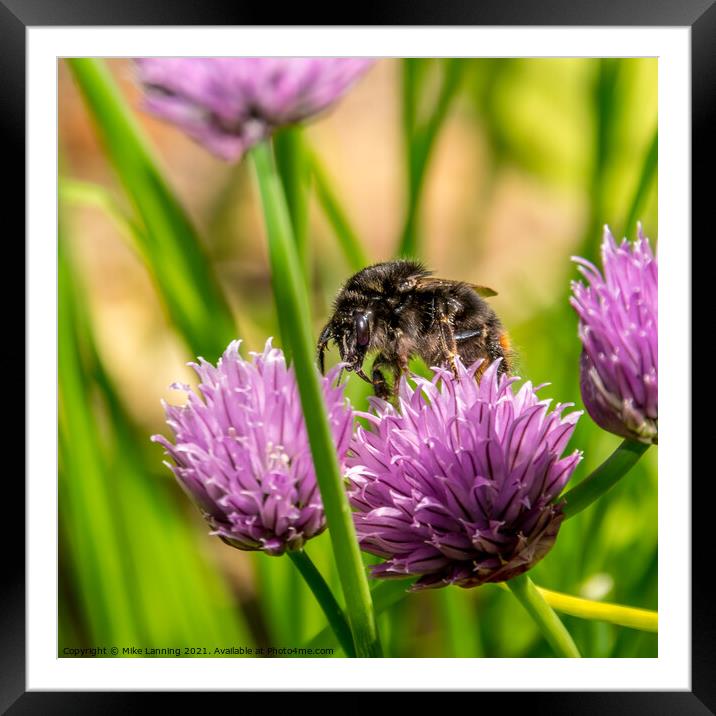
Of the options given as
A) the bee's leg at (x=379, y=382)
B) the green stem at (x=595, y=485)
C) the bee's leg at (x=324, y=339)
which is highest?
the bee's leg at (x=324, y=339)

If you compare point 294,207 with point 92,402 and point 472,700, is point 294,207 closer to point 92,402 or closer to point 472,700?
point 92,402

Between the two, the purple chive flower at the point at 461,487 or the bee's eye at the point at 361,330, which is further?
the bee's eye at the point at 361,330

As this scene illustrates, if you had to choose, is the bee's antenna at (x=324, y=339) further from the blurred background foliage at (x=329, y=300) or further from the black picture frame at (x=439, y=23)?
the black picture frame at (x=439, y=23)

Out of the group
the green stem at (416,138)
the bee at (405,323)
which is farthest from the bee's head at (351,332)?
the green stem at (416,138)

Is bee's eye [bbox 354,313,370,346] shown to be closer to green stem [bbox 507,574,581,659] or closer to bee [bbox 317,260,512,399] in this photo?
bee [bbox 317,260,512,399]

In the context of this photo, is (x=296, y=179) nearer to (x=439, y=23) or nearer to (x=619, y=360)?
(x=439, y=23)

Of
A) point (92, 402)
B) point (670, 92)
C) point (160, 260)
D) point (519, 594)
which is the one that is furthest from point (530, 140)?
point (519, 594)

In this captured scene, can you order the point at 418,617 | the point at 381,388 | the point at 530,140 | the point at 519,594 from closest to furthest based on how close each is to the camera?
the point at 519,594 < the point at 381,388 < the point at 418,617 < the point at 530,140
